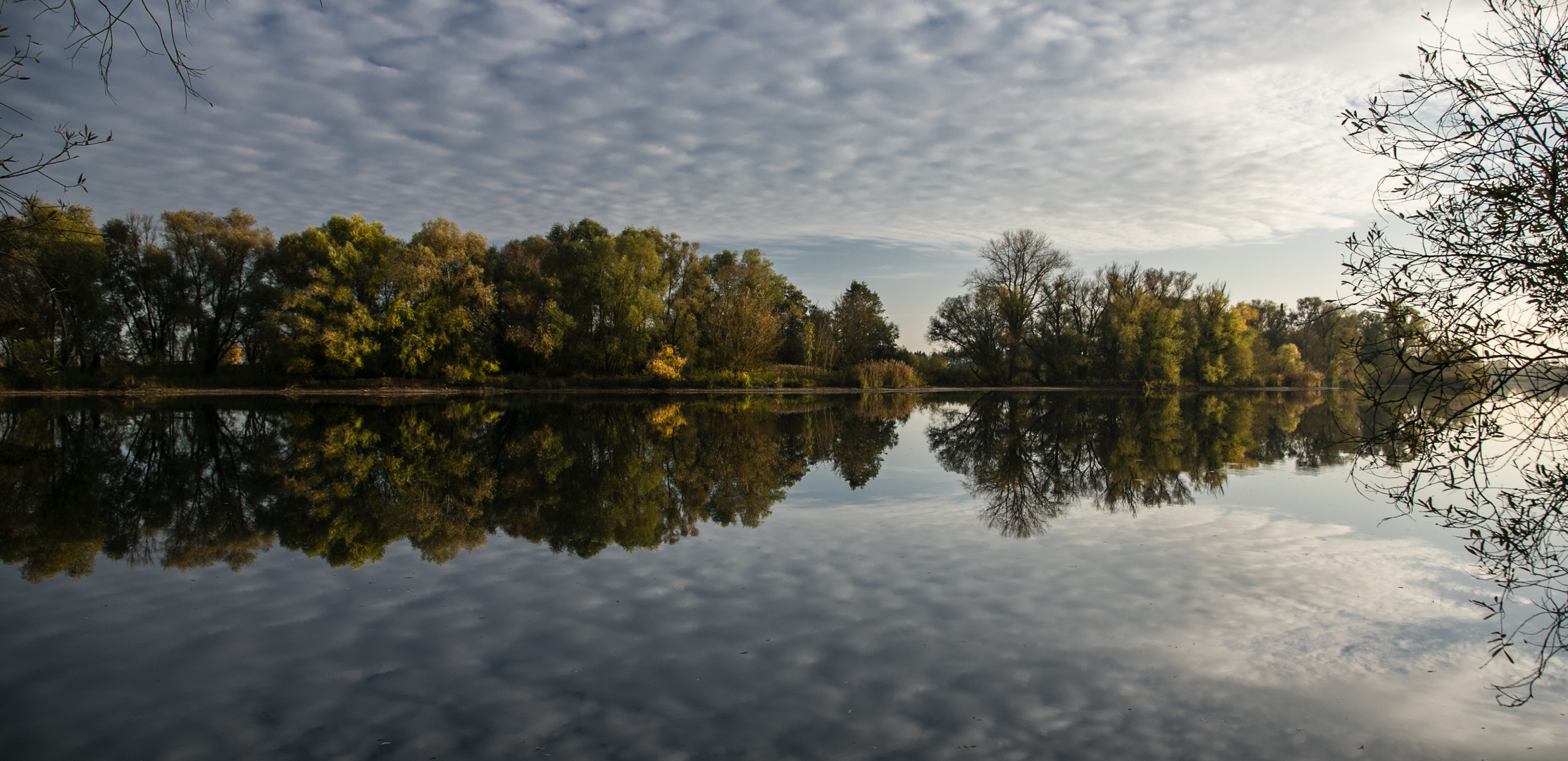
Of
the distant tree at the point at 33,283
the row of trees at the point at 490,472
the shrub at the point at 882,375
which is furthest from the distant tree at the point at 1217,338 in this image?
the distant tree at the point at 33,283

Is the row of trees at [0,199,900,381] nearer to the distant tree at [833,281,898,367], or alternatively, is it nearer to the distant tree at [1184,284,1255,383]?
the distant tree at [833,281,898,367]

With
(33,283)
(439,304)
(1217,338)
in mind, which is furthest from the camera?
(1217,338)

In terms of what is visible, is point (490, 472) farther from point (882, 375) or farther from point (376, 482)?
A: point (882, 375)

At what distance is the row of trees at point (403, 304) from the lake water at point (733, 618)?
29.3 meters

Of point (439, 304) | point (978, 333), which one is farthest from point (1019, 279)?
point (439, 304)

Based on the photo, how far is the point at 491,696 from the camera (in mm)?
4051

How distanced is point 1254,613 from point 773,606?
11.1 feet

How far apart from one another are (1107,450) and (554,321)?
3401 centimetres

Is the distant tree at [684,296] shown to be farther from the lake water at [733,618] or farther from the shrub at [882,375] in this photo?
the lake water at [733,618]

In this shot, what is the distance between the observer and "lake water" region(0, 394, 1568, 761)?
3701 mm

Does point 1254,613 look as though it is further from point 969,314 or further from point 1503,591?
point 969,314

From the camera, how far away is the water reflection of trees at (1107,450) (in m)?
9.98

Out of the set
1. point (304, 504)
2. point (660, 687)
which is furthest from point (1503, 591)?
point (304, 504)

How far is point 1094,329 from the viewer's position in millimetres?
55125
